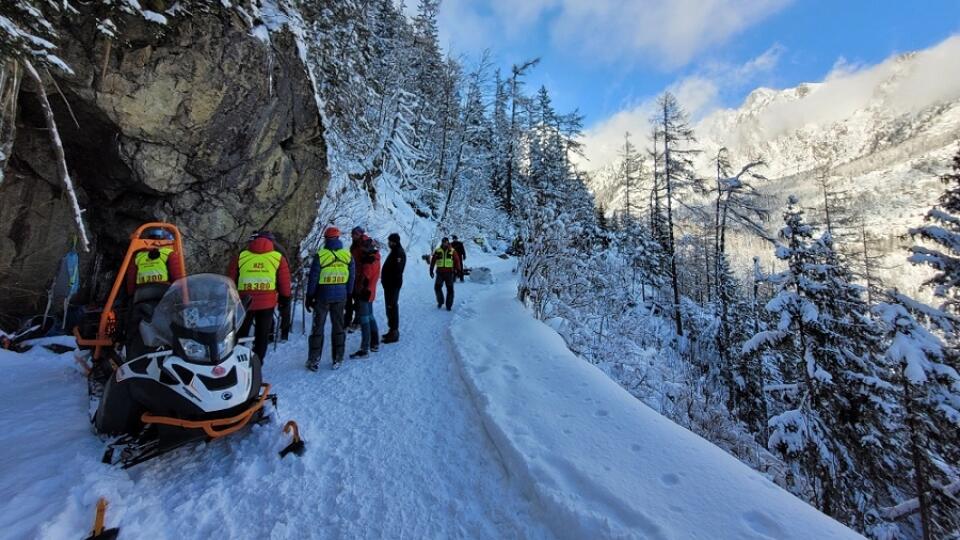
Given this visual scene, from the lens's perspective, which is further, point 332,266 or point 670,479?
point 332,266

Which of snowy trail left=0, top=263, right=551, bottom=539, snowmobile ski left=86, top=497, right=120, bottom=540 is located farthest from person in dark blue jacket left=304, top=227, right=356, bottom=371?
snowmobile ski left=86, top=497, right=120, bottom=540

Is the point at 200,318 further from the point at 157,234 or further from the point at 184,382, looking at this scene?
the point at 157,234

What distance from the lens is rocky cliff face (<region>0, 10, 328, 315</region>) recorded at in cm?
629

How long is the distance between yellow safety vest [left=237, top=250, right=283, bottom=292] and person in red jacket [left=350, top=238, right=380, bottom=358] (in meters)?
1.66

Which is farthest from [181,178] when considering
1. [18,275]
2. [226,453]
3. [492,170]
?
[492,170]

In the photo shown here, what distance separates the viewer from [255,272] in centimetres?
528

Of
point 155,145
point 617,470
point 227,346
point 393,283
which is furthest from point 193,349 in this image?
point 155,145

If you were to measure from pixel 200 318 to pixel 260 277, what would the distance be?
2082mm

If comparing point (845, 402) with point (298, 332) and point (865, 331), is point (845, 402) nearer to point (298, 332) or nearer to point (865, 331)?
point (865, 331)

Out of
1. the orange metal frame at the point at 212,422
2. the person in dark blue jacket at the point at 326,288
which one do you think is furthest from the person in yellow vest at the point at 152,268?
the orange metal frame at the point at 212,422

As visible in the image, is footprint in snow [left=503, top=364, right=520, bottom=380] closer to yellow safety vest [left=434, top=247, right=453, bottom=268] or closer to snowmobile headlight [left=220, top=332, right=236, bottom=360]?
snowmobile headlight [left=220, top=332, right=236, bottom=360]

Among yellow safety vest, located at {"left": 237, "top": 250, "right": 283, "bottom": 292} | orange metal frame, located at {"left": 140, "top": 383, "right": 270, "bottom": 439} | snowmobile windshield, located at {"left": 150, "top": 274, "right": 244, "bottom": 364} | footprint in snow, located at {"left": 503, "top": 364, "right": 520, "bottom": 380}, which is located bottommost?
footprint in snow, located at {"left": 503, "top": 364, "right": 520, "bottom": 380}

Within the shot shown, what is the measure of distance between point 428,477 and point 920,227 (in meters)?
15.0

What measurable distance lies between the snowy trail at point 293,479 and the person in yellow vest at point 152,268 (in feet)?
4.65
